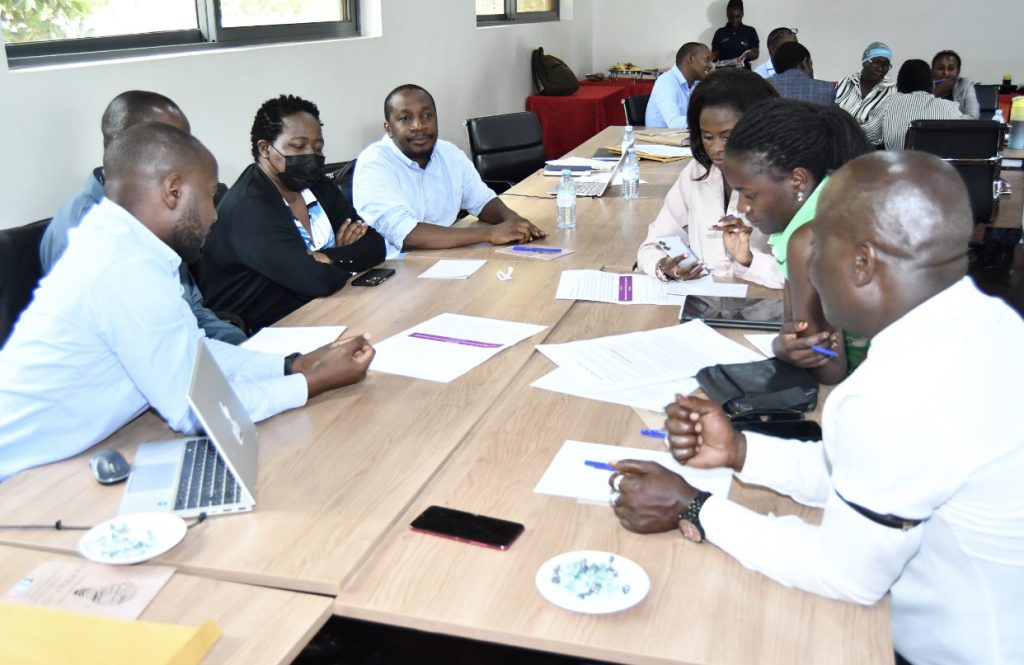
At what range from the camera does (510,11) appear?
8266 mm

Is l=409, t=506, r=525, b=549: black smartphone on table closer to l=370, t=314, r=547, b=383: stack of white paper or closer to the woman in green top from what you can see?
l=370, t=314, r=547, b=383: stack of white paper

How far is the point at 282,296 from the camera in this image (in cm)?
304

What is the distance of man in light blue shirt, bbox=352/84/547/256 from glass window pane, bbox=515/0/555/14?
509cm

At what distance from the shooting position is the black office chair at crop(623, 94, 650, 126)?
675 cm

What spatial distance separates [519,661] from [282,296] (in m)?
1.60

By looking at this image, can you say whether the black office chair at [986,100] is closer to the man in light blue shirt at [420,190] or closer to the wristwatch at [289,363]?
the man in light blue shirt at [420,190]

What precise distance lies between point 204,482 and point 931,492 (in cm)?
118

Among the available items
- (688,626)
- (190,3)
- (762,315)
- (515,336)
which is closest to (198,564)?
(688,626)

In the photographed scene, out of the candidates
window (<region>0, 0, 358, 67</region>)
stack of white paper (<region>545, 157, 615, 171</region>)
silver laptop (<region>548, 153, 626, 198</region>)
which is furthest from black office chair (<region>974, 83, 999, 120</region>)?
window (<region>0, 0, 358, 67</region>)

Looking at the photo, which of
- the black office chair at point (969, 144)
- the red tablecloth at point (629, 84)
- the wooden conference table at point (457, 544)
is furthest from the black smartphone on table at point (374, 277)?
the red tablecloth at point (629, 84)

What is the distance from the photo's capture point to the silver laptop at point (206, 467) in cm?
150

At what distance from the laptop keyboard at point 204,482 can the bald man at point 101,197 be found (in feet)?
2.00

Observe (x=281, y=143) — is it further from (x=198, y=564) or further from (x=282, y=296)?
(x=198, y=564)

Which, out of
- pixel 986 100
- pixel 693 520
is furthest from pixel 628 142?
pixel 986 100
